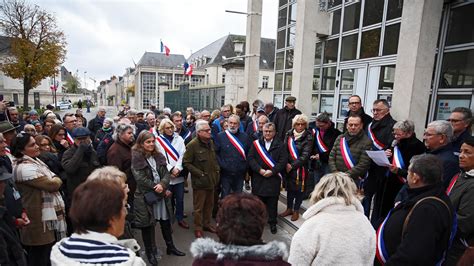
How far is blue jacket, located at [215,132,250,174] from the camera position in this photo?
15.4 ft

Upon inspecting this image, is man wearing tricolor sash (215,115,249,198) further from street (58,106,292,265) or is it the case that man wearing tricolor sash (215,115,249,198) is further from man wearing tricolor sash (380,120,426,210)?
man wearing tricolor sash (380,120,426,210)

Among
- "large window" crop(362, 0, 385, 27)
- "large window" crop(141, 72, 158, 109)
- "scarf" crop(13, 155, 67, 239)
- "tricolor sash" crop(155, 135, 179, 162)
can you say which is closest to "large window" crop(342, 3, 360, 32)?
"large window" crop(362, 0, 385, 27)

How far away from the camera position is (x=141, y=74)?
45.8m

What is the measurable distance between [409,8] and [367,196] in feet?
11.1

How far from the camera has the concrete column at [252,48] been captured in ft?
34.1

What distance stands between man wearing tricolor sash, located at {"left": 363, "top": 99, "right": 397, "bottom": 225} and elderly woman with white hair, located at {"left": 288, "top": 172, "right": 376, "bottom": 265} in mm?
2434

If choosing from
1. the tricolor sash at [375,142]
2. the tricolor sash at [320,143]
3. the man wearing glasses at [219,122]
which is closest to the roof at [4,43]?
the man wearing glasses at [219,122]

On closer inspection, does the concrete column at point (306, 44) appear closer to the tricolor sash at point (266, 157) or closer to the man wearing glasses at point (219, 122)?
the man wearing glasses at point (219, 122)

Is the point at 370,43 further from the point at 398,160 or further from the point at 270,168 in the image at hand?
the point at 270,168

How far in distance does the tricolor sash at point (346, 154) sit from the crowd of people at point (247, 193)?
0.05 feet

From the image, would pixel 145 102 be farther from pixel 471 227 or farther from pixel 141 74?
pixel 471 227

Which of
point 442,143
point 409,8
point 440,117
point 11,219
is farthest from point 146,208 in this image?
point 440,117

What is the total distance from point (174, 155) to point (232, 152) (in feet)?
3.25

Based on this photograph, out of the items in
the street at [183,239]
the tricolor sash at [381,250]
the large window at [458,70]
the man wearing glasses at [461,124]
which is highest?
the large window at [458,70]
